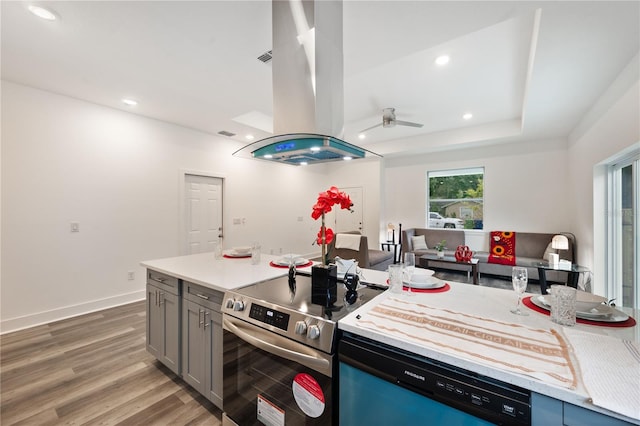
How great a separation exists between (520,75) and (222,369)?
4.20m

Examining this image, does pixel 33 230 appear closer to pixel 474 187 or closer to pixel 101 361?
pixel 101 361

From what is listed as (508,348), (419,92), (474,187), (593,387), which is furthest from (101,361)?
(474,187)

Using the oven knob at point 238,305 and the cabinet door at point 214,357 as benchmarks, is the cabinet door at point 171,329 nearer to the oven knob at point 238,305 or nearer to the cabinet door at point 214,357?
the cabinet door at point 214,357

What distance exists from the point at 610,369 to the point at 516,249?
528 cm

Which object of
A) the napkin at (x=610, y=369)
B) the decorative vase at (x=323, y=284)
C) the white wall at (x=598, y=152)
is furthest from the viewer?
the white wall at (x=598, y=152)

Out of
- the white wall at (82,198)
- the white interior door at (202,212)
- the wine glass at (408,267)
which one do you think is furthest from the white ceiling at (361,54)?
the wine glass at (408,267)

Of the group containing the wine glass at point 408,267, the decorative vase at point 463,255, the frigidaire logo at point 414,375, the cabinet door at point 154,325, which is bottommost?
the cabinet door at point 154,325

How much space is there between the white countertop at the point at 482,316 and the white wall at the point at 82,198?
3.90 meters

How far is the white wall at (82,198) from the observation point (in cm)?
290

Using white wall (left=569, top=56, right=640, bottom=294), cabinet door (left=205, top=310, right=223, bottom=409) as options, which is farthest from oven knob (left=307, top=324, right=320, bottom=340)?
white wall (left=569, top=56, right=640, bottom=294)

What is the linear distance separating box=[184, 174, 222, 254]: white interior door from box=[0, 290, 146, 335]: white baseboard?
104 cm

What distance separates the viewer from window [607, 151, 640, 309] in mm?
2580

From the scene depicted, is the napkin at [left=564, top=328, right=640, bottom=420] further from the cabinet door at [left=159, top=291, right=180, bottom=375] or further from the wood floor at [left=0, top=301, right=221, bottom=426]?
the cabinet door at [left=159, top=291, right=180, bottom=375]

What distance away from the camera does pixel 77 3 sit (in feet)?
6.11
